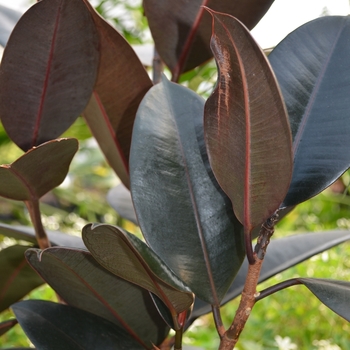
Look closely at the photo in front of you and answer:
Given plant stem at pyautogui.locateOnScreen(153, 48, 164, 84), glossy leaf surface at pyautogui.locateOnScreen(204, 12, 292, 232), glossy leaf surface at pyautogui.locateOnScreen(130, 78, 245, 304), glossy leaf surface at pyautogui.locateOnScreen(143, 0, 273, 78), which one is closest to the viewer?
glossy leaf surface at pyautogui.locateOnScreen(204, 12, 292, 232)

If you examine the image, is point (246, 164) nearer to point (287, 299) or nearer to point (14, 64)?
point (14, 64)

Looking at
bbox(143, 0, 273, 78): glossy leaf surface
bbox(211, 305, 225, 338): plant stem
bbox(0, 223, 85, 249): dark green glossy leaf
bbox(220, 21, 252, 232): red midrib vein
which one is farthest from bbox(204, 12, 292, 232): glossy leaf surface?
bbox(0, 223, 85, 249): dark green glossy leaf

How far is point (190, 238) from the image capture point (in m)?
0.52

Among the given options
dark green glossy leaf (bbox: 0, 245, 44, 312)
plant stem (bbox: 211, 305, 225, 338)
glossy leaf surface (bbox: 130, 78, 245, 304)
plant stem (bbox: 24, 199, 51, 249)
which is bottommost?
dark green glossy leaf (bbox: 0, 245, 44, 312)

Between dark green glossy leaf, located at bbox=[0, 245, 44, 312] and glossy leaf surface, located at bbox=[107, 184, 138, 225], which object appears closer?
dark green glossy leaf, located at bbox=[0, 245, 44, 312]

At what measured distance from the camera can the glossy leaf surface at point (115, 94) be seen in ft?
1.94

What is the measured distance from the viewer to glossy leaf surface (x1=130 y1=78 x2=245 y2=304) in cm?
50

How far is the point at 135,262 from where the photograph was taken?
1.55ft

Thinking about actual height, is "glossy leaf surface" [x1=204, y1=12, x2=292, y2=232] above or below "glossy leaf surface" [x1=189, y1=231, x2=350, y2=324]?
above

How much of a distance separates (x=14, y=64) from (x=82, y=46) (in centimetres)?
7

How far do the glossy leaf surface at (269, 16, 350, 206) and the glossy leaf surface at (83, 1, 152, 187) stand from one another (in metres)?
0.18

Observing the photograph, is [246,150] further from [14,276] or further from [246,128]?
[14,276]

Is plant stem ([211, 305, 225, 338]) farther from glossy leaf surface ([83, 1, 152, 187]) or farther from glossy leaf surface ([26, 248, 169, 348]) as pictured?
glossy leaf surface ([83, 1, 152, 187])

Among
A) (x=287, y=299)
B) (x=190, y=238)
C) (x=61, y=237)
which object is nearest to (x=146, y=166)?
(x=190, y=238)
